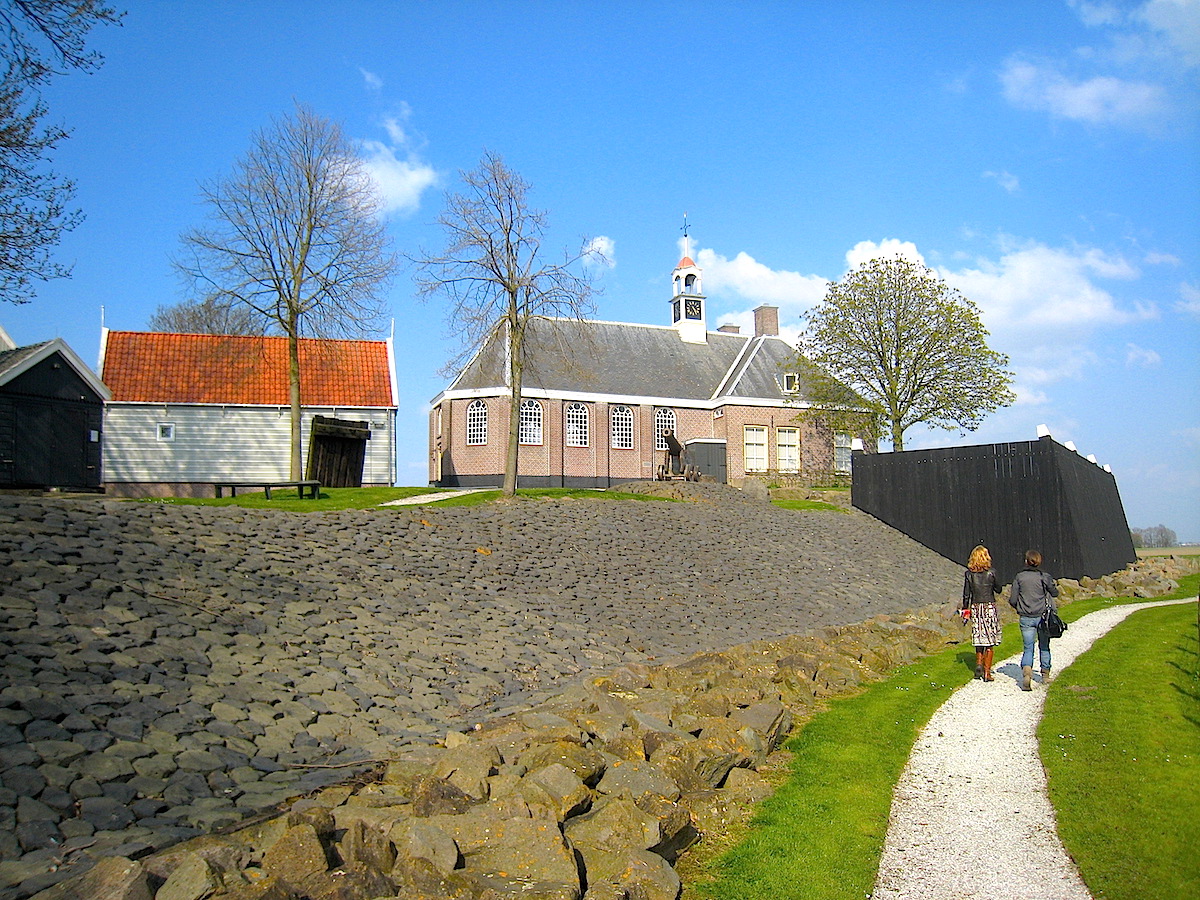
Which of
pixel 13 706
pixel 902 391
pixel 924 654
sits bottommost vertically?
pixel 924 654

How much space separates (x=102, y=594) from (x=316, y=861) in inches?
264

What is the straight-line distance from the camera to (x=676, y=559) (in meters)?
21.2

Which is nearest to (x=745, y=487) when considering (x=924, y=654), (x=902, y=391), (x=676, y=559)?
(x=902, y=391)

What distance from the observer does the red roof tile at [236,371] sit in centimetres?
3200

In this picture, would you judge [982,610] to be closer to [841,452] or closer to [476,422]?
[476,422]

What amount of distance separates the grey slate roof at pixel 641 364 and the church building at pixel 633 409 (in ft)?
0.19

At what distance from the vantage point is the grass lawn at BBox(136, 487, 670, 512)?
67.0 feet

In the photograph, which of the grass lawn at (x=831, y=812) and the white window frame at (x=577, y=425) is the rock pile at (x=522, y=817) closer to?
the grass lawn at (x=831, y=812)

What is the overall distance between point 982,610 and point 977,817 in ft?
17.9

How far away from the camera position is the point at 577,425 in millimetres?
37281

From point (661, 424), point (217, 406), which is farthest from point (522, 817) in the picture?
point (661, 424)

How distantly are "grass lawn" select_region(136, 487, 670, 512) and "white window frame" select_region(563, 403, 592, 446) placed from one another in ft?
26.1

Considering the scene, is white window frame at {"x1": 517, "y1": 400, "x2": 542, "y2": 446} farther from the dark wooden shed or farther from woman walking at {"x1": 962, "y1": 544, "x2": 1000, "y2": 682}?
woman walking at {"x1": 962, "y1": 544, "x2": 1000, "y2": 682}

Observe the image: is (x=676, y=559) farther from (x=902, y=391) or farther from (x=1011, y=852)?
(x=902, y=391)
